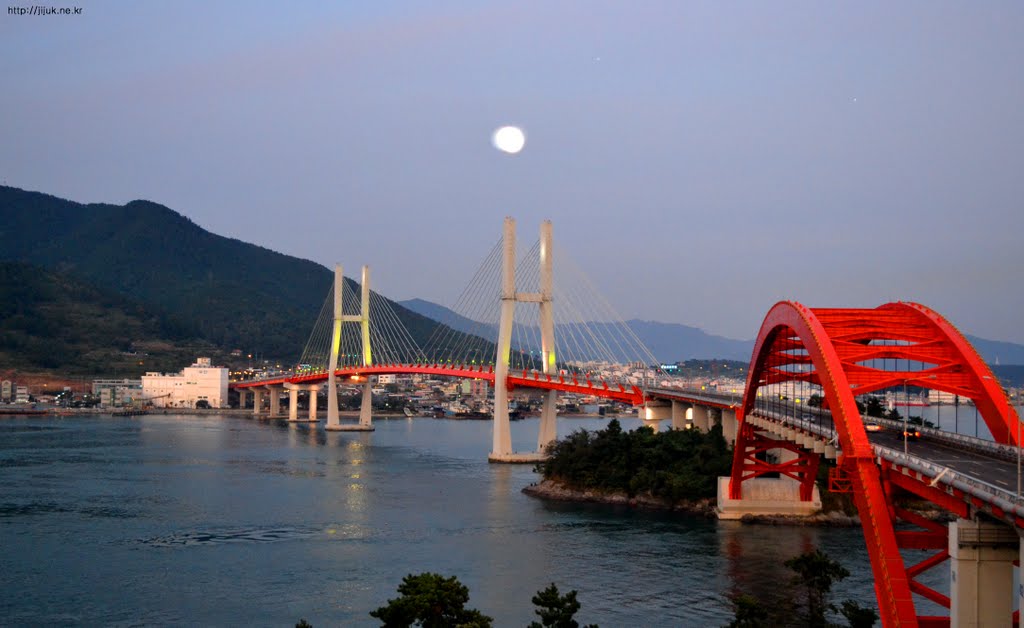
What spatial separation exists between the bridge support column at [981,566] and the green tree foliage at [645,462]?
20.2m

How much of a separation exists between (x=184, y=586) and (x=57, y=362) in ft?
342

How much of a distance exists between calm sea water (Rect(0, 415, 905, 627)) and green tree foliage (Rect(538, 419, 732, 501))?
152 cm

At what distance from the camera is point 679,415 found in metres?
42.1

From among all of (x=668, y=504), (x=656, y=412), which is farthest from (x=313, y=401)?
(x=668, y=504)

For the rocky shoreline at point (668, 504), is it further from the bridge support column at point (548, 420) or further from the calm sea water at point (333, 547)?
the bridge support column at point (548, 420)

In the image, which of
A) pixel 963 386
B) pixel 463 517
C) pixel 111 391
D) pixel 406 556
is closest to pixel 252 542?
pixel 406 556

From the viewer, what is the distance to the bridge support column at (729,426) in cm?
3597

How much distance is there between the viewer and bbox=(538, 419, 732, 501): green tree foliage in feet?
113

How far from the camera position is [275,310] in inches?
6585

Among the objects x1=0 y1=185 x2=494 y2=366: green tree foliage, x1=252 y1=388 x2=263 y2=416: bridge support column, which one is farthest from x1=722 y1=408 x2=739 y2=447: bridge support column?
x1=0 y1=185 x2=494 y2=366: green tree foliage

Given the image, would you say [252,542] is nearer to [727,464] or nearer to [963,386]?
[727,464]

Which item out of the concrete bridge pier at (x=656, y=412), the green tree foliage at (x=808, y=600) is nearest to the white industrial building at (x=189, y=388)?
the concrete bridge pier at (x=656, y=412)

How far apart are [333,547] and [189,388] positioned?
283 ft

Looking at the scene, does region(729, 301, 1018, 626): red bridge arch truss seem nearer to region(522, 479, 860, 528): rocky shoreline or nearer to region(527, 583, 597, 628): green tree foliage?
region(527, 583, 597, 628): green tree foliage
